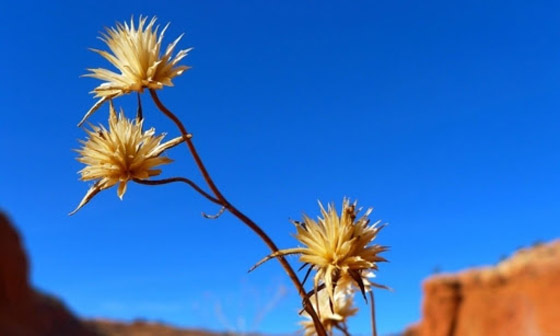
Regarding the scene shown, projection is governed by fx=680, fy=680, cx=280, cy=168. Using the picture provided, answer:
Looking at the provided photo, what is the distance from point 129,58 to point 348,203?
0.47 m

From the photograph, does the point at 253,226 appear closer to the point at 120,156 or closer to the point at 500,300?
the point at 120,156

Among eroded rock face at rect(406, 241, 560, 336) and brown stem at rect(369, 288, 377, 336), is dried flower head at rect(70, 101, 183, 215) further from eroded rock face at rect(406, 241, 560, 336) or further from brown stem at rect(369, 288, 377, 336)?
eroded rock face at rect(406, 241, 560, 336)

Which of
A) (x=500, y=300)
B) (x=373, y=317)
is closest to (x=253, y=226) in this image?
(x=373, y=317)

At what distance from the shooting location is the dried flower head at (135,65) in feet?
3.95

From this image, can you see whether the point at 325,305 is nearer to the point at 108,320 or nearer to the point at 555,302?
the point at 555,302

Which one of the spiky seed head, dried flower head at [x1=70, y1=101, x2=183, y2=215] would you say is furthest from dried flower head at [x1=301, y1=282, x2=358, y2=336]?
dried flower head at [x1=70, y1=101, x2=183, y2=215]

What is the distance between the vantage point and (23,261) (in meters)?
34.5

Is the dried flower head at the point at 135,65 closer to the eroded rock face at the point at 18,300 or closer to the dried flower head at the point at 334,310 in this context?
the dried flower head at the point at 334,310

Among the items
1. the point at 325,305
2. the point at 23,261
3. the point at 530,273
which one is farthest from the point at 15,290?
the point at 325,305

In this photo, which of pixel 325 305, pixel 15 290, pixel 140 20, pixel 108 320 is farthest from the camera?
pixel 108 320

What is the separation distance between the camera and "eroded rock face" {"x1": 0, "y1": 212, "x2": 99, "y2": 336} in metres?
32.2

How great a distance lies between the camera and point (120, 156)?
3.85ft

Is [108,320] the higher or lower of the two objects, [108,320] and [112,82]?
the higher

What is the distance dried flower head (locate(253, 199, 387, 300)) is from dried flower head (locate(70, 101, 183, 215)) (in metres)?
0.26
